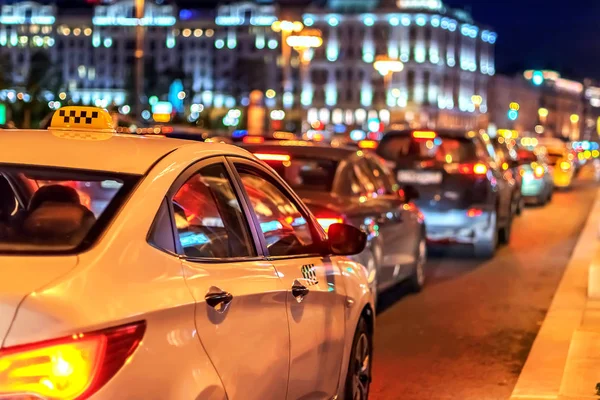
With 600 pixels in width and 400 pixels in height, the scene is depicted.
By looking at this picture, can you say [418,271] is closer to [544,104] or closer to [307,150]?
[307,150]

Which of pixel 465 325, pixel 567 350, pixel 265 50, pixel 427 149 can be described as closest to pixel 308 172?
pixel 465 325

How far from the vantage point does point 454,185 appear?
14953mm

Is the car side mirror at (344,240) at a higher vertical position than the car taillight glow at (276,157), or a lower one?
lower

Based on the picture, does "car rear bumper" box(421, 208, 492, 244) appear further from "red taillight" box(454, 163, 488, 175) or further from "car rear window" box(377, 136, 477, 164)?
"car rear window" box(377, 136, 477, 164)

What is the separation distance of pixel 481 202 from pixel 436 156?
2.90 ft

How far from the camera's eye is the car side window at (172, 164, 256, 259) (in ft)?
15.0

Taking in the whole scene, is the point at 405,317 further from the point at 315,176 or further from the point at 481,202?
the point at 481,202

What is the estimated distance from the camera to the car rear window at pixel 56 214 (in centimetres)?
368

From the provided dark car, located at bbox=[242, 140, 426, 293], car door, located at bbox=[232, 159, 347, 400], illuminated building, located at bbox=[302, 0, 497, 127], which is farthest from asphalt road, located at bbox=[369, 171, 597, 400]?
illuminated building, located at bbox=[302, 0, 497, 127]

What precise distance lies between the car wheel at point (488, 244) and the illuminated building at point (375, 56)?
405 feet

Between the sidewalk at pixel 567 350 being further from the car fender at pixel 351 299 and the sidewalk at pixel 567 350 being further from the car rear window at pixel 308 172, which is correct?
the car rear window at pixel 308 172

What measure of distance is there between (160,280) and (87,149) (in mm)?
876

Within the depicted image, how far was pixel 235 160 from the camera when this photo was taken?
4.81 metres

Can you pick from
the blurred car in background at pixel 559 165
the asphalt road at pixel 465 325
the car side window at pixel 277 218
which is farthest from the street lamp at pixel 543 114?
the car side window at pixel 277 218
